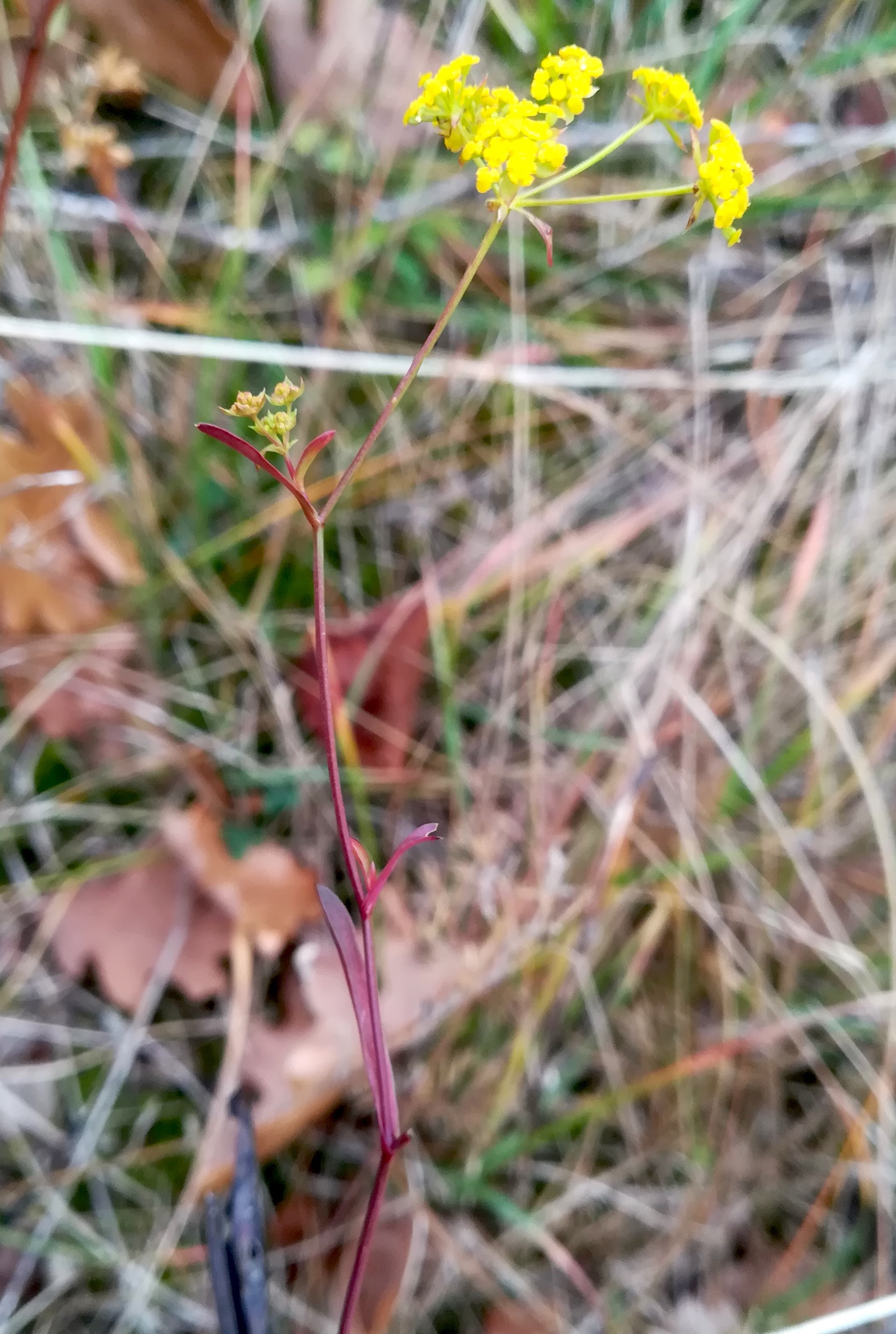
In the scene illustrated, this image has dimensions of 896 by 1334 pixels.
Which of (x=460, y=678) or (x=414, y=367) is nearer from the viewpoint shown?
(x=414, y=367)

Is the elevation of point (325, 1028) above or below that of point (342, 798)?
below

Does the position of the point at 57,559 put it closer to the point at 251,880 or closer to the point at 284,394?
the point at 251,880

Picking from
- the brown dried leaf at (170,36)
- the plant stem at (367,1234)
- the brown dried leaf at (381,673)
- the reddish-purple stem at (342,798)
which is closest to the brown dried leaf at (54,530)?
Answer: the brown dried leaf at (381,673)

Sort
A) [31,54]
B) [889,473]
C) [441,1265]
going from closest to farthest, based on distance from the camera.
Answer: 1. [31,54]
2. [441,1265]
3. [889,473]

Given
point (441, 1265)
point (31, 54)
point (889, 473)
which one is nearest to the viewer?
point (31, 54)

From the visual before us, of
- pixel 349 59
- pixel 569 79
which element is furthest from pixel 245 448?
pixel 349 59

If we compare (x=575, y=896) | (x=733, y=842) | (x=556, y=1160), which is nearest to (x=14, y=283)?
(x=575, y=896)

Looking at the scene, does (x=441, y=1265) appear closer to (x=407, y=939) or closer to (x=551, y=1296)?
(x=551, y=1296)
